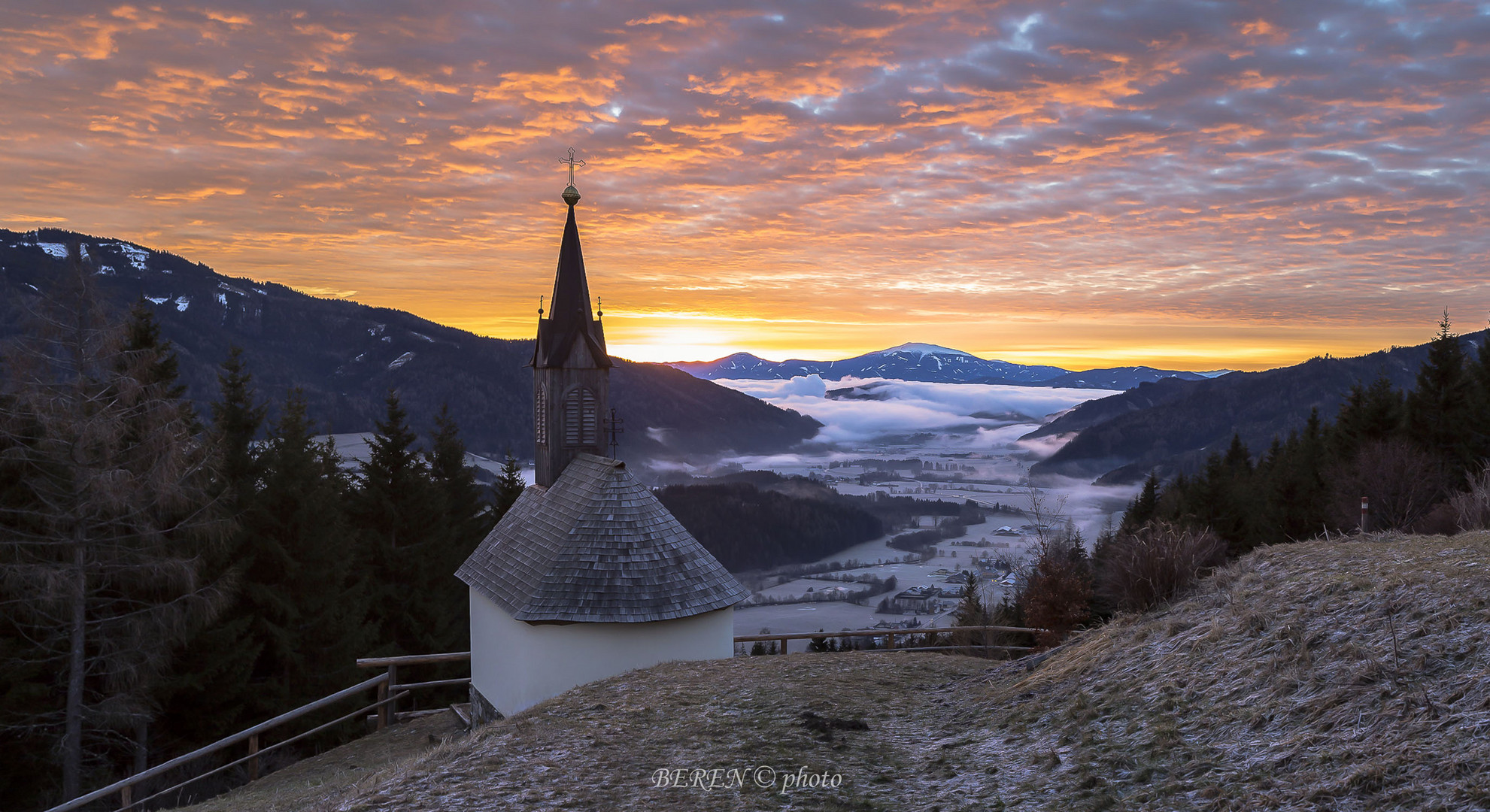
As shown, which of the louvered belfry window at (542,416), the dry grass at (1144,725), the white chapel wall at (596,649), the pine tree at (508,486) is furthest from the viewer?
the pine tree at (508,486)

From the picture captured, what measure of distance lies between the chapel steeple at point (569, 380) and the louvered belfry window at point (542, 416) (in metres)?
0.02

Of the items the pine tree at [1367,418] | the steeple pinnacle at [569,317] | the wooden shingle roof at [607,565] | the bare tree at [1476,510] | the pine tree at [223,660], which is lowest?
the pine tree at [223,660]

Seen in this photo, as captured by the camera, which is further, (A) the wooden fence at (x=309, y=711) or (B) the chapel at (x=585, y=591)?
(B) the chapel at (x=585, y=591)

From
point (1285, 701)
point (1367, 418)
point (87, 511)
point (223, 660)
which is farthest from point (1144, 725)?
point (1367, 418)

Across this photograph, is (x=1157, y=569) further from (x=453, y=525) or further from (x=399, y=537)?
(x=453, y=525)

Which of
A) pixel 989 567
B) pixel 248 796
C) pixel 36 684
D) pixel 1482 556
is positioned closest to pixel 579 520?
pixel 248 796

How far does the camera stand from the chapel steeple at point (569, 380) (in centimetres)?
2189

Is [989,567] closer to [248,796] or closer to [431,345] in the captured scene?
[248,796]

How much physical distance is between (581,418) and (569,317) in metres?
3.00

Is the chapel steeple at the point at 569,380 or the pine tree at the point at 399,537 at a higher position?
the chapel steeple at the point at 569,380

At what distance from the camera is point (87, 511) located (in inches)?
684

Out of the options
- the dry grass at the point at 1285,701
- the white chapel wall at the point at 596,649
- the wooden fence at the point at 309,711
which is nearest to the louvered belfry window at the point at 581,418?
the white chapel wall at the point at 596,649

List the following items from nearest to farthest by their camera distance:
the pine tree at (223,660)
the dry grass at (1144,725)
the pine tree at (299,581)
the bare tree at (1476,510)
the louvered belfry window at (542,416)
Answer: the dry grass at (1144,725) → the bare tree at (1476,510) → the pine tree at (223,660) → the louvered belfry window at (542,416) → the pine tree at (299,581)

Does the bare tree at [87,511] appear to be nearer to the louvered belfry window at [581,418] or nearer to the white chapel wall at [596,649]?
the white chapel wall at [596,649]
